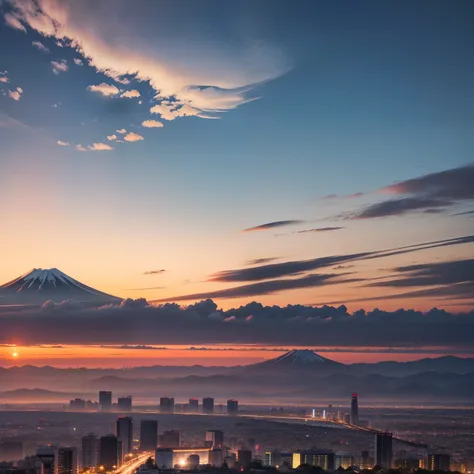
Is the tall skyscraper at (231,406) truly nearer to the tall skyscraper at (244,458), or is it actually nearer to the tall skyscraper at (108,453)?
the tall skyscraper at (108,453)

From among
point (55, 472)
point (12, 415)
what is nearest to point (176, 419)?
point (12, 415)

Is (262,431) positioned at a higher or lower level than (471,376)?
lower

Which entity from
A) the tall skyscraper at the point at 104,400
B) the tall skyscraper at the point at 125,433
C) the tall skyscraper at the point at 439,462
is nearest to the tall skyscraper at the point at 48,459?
the tall skyscraper at the point at 125,433

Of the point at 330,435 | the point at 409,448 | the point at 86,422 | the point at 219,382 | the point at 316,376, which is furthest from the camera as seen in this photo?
the point at 316,376

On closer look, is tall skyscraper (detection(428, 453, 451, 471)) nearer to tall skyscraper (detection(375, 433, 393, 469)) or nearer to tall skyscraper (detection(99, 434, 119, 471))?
tall skyscraper (detection(375, 433, 393, 469))

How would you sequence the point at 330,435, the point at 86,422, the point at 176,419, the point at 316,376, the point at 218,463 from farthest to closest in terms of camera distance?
the point at 316,376, the point at 176,419, the point at 86,422, the point at 330,435, the point at 218,463

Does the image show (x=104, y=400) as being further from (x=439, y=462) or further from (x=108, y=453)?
(x=439, y=462)

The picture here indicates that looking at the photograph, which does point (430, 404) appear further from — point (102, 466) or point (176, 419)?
point (102, 466)
